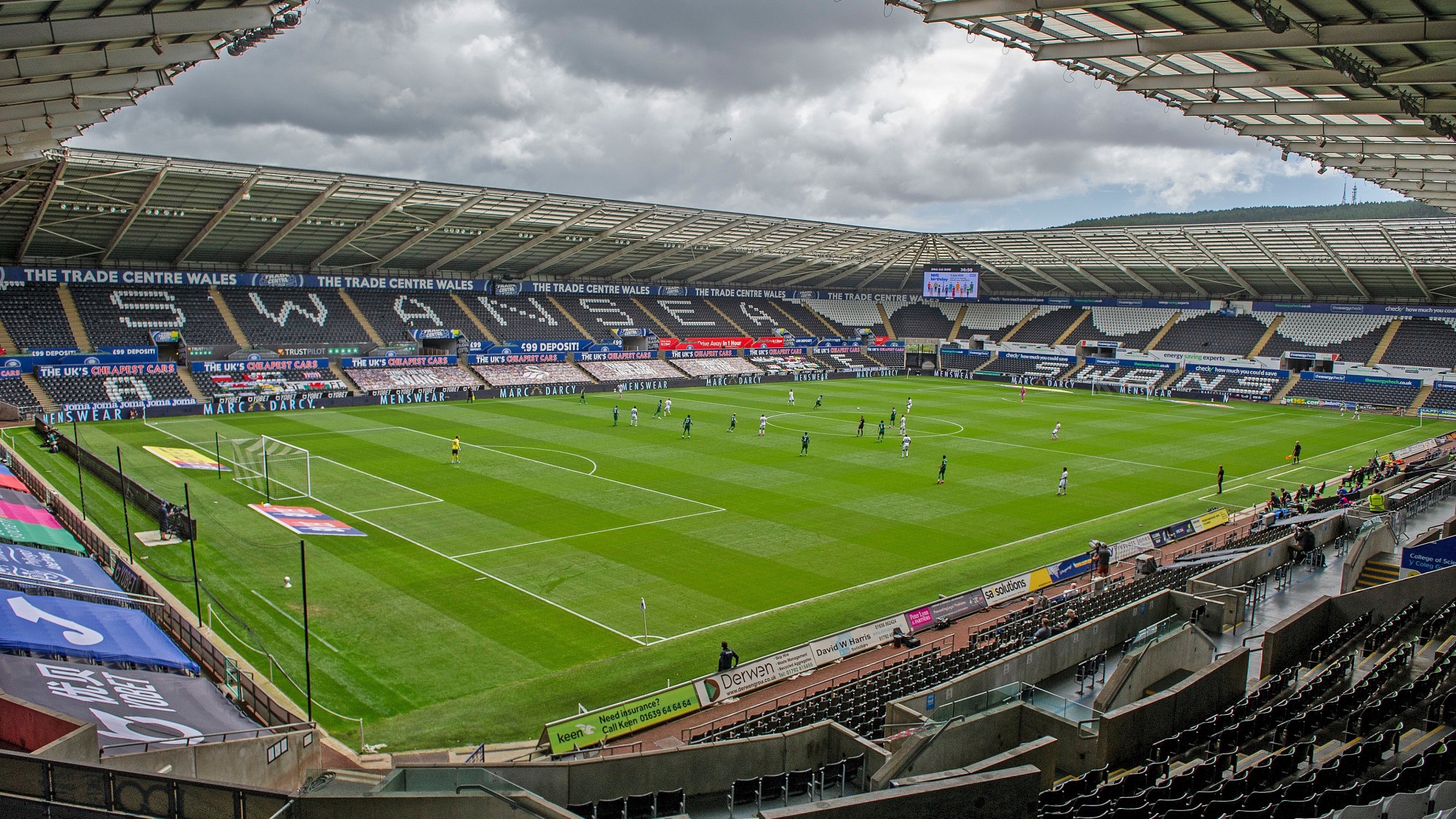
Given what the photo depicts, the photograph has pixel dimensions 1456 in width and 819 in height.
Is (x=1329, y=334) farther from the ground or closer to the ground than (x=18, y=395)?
farther from the ground

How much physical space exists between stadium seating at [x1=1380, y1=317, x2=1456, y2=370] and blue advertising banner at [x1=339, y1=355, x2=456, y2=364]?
7235cm

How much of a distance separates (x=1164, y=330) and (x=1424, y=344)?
19654mm

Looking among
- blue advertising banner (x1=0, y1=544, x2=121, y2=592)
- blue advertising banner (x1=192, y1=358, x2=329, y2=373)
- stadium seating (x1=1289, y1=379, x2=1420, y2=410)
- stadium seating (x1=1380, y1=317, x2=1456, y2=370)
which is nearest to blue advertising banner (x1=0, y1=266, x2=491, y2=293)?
blue advertising banner (x1=192, y1=358, x2=329, y2=373)

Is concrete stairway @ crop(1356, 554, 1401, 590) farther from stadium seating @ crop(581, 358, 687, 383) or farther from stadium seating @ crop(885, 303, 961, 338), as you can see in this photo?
stadium seating @ crop(885, 303, 961, 338)

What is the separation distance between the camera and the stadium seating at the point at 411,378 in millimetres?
61719

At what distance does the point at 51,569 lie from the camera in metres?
18.7

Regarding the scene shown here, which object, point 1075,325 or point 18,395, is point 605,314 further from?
point 1075,325

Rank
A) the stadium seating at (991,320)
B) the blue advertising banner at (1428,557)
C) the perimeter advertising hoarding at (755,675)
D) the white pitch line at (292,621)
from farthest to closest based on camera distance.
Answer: the stadium seating at (991,320) → the blue advertising banner at (1428,557) → the white pitch line at (292,621) → the perimeter advertising hoarding at (755,675)

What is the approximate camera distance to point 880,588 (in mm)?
23469

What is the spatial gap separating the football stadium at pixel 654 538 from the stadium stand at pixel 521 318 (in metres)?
10.2

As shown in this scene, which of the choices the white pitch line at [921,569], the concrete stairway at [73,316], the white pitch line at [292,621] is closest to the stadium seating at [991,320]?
the white pitch line at [921,569]

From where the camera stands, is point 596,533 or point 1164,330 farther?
point 1164,330

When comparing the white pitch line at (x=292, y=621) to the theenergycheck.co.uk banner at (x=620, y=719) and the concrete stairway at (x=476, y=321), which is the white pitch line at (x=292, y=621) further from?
the concrete stairway at (x=476, y=321)

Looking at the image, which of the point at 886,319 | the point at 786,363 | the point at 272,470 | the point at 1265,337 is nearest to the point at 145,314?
the point at 272,470
